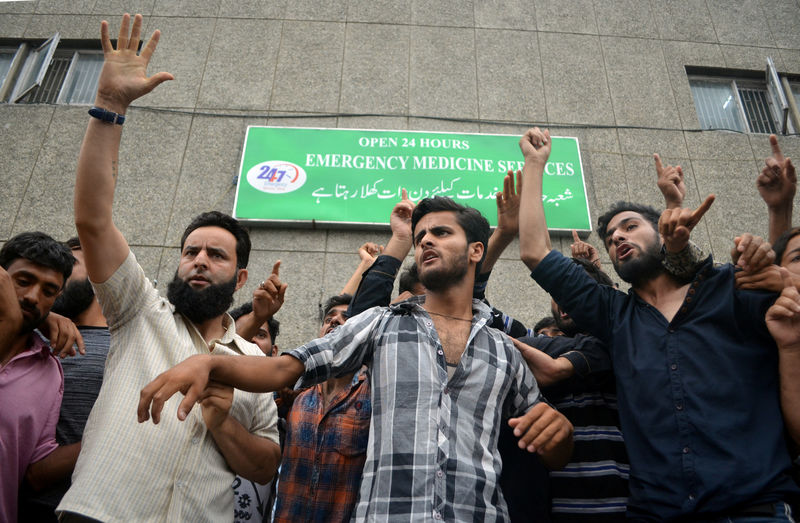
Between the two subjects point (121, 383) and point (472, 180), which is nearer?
point (121, 383)

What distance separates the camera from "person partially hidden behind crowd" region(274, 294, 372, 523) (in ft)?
6.33

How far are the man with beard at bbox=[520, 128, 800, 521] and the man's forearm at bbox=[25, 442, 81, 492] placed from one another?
1.87 meters

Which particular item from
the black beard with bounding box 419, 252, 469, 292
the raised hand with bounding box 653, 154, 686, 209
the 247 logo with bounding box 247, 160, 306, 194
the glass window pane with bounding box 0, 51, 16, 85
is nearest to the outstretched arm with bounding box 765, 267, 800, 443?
the raised hand with bounding box 653, 154, 686, 209

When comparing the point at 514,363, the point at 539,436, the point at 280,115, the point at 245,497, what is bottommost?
the point at 245,497

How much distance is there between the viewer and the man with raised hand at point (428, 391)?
4.62ft

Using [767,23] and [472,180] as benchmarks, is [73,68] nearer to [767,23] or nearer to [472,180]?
[472,180]

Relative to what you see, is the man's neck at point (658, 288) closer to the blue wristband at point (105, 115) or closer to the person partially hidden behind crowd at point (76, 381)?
the blue wristband at point (105, 115)

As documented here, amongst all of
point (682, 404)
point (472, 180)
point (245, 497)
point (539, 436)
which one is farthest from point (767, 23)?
point (245, 497)

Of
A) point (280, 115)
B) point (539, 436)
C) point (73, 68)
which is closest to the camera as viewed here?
point (539, 436)

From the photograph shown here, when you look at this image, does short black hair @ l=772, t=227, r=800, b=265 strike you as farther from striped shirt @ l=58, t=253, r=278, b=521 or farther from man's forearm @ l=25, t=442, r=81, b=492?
man's forearm @ l=25, t=442, r=81, b=492

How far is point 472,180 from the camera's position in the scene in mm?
4840

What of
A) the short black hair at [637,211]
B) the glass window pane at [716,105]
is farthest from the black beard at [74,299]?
the glass window pane at [716,105]

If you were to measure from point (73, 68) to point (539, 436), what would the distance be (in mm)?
6651

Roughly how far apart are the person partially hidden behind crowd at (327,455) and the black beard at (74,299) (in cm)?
121
